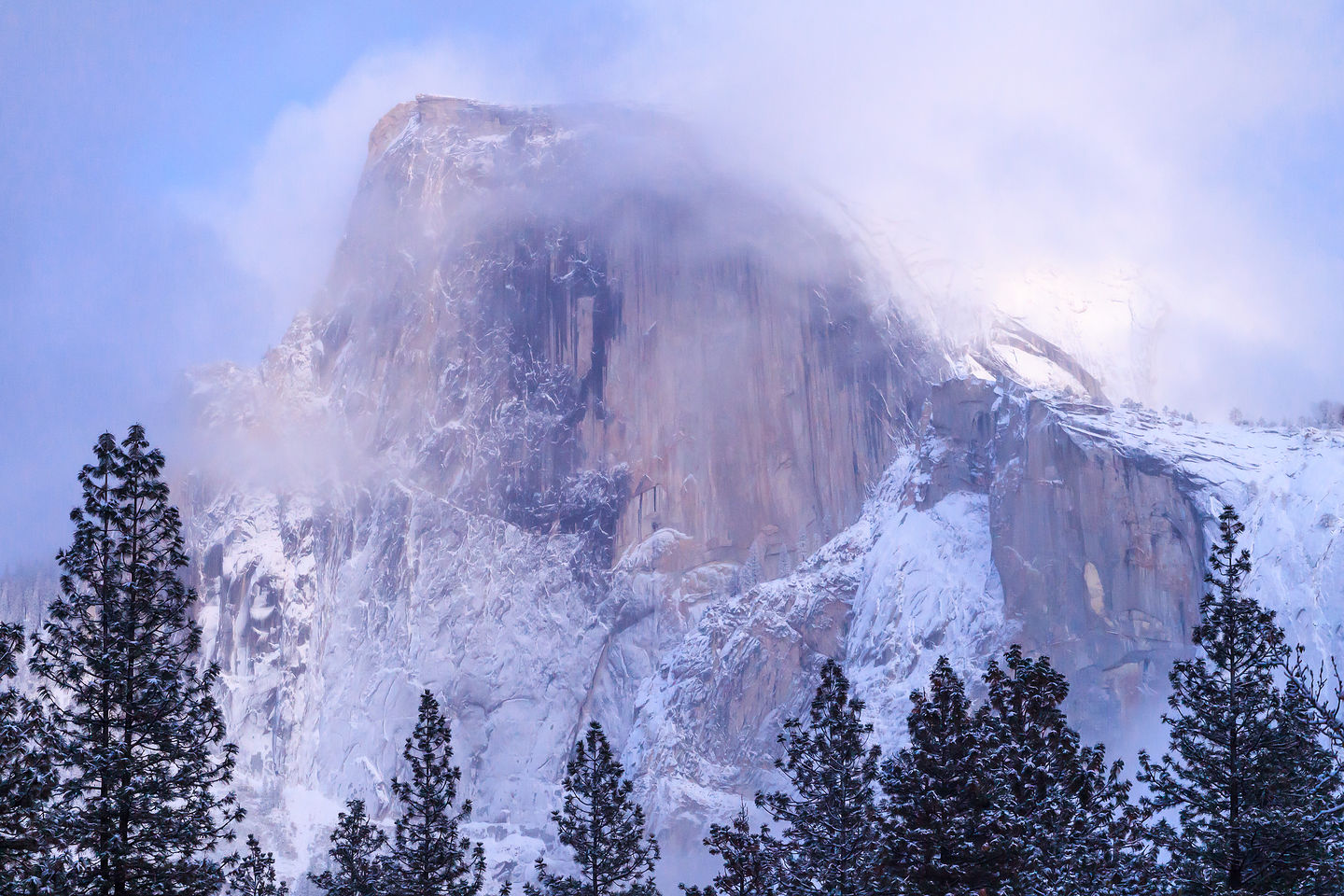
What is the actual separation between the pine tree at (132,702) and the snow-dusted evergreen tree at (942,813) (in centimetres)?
1901

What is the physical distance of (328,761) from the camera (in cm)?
19388

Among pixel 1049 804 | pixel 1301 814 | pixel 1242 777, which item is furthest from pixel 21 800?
pixel 1301 814

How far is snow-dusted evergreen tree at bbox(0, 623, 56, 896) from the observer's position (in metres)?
36.5

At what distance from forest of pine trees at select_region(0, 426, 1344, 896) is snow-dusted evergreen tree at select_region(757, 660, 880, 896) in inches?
3.3

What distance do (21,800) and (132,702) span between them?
12.9 feet

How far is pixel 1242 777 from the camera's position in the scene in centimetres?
4325

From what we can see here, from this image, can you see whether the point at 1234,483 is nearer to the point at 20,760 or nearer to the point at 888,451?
the point at 888,451

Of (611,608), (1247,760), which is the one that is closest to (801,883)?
(1247,760)

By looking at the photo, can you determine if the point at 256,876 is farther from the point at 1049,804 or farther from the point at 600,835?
the point at 1049,804

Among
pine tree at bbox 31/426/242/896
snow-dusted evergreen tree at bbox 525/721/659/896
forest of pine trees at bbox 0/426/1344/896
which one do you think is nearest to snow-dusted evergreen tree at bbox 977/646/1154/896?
forest of pine trees at bbox 0/426/1344/896

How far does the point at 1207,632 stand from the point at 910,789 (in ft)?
31.8

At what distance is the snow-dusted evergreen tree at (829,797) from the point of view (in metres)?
50.4

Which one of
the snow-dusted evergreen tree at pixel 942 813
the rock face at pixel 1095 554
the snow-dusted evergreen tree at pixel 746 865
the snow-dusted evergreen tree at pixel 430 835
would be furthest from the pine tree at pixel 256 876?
the rock face at pixel 1095 554

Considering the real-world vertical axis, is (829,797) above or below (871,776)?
below
